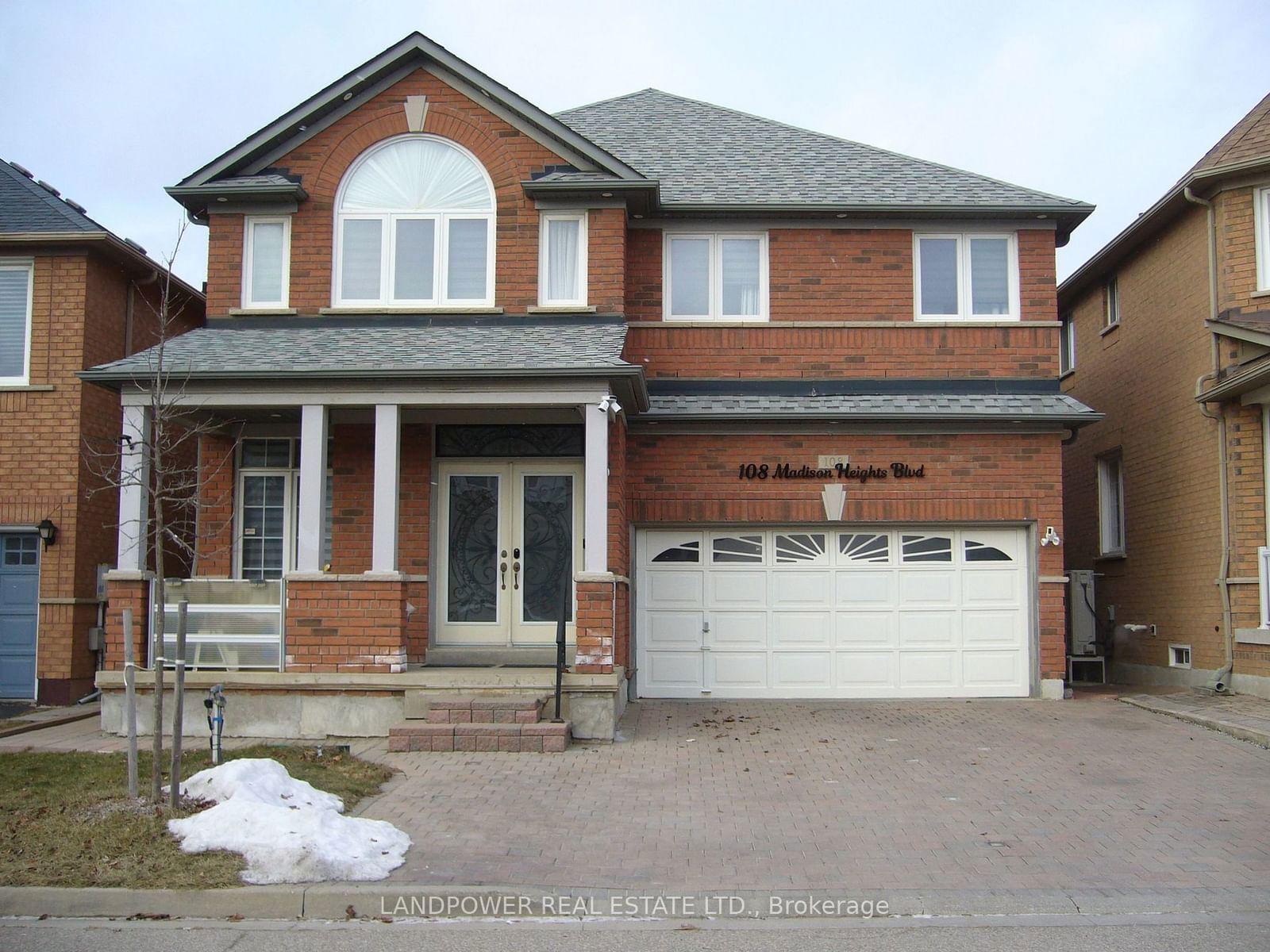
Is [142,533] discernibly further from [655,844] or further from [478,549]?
[655,844]

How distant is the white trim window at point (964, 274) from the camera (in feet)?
Result: 48.3

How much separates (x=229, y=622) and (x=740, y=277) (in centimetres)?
752

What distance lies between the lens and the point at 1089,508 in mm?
18500

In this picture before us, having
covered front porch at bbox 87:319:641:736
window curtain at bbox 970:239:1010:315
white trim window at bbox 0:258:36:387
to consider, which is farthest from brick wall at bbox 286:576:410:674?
window curtain at bbox 970:239:1010:315

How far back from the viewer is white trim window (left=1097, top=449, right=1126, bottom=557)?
1770cm

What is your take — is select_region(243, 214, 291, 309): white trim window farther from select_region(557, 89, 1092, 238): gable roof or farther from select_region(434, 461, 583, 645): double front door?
select_region(557, 89, 1092, 238): gable roof

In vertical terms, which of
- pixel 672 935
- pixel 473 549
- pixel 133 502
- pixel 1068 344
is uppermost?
pixel 1068 344

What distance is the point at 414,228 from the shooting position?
13.5 metres

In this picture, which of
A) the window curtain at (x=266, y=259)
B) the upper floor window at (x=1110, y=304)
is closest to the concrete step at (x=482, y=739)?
the window curtain at (x=266, y=259)

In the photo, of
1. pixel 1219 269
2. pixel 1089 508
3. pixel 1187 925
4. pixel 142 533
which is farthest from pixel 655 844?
pixel 1089 508

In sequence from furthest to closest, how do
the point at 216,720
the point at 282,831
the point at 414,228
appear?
1. the point at 414,228
2. the point at 216,720
3. the point at 282,831

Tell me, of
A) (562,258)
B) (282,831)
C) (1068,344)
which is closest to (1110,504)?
(1068,344)

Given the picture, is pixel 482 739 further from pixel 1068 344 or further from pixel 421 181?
pixel 1068 344

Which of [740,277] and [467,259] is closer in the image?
[467,259]
